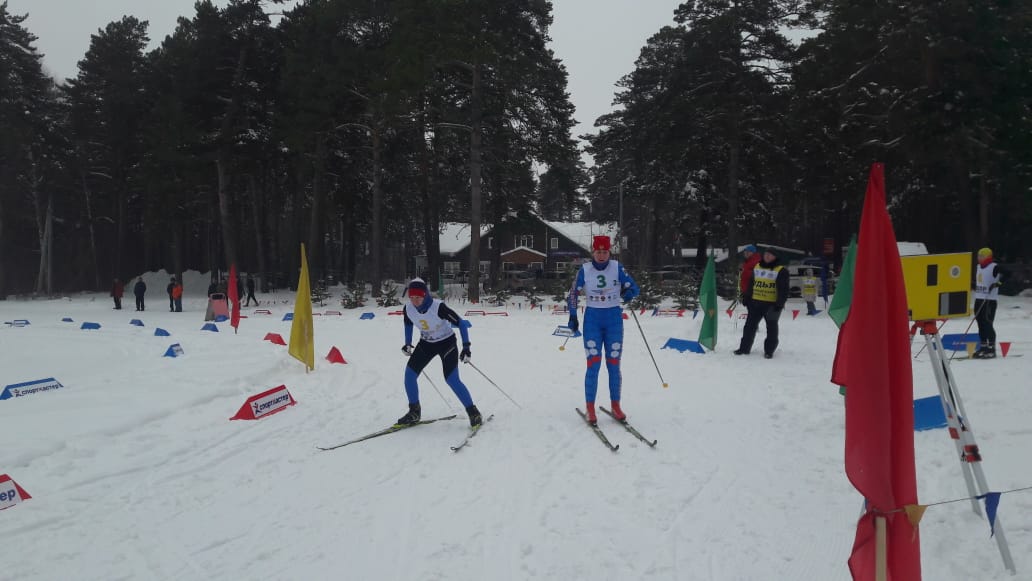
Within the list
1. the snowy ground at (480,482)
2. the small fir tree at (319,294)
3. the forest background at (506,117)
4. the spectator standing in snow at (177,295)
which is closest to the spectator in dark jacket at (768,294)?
the snowy ground at (480,482)

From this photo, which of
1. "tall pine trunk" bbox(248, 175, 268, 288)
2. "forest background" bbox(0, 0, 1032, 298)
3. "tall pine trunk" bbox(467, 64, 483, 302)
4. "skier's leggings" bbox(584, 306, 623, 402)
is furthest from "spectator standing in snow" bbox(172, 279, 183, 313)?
"skier's leggings" bbox(584, 306, 623, 402)

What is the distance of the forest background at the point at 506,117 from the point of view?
22062 millimetres

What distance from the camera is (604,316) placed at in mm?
6891

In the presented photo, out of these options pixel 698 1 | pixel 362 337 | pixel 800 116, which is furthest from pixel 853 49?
pixel 362 337

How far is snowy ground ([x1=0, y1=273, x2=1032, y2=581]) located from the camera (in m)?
3.70

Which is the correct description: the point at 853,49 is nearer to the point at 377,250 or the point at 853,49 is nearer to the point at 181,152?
the point at 377,250

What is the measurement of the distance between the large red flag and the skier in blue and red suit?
4.38m

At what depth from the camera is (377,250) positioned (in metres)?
29.5

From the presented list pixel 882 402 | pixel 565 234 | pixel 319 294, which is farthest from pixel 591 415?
pixel 565 234

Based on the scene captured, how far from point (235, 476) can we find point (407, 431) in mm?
1916

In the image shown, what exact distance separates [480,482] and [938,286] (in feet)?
12.0

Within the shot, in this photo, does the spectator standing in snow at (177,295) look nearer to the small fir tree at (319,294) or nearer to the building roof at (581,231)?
the small fir tree at (319,294)

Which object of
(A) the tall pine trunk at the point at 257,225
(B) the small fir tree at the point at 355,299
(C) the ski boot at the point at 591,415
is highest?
(A) the tall pine trunk at the point at 257,225

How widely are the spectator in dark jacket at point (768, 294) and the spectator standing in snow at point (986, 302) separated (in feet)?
9.44
